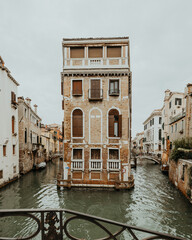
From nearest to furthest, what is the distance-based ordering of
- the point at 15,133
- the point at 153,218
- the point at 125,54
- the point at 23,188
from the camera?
1. the point at 153,218
2. the point at 125,54
3. the point at 23,188
4. the point at 15,133

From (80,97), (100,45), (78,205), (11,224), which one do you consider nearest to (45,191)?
(78,205)

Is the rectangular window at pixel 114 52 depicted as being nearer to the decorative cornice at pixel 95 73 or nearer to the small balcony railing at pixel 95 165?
the decorative cornice at pixel 95 73

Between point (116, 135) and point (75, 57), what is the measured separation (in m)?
8.03

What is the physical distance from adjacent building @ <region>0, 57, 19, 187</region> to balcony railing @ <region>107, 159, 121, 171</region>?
9954 millimetres

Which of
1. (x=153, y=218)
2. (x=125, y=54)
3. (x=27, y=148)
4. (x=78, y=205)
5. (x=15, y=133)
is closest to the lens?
(x=153, y=218)

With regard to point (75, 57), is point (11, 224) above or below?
below

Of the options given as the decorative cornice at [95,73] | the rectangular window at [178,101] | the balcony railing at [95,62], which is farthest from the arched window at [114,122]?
the rectangular window at [178,101]

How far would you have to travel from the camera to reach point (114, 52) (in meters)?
14.5

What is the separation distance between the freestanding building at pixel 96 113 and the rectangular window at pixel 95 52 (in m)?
→ 0.05

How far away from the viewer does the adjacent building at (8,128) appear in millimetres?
15109

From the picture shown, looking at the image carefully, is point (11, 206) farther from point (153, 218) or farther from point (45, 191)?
point (153, 218)

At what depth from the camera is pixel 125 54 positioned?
560 inches

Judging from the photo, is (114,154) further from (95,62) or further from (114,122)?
(95,62)

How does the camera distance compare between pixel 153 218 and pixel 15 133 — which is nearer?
pixel 153 218
